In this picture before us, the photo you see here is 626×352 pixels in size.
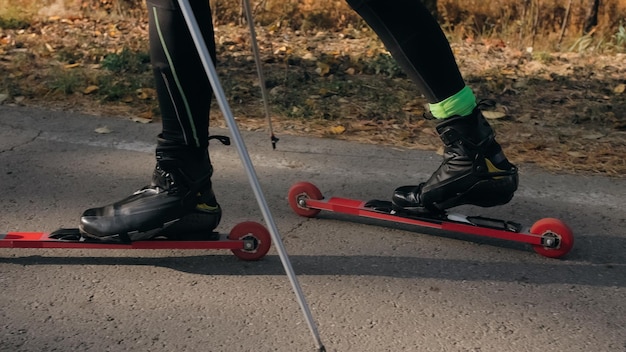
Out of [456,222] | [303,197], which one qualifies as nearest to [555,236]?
[456,222]

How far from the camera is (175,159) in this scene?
119 inches

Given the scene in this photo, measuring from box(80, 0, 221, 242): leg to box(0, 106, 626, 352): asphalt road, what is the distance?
0.15 meters

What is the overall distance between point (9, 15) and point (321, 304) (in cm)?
563

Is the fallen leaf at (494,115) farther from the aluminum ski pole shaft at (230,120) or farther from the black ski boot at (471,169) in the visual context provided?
the aluminum ski pole shaft at (230,120)

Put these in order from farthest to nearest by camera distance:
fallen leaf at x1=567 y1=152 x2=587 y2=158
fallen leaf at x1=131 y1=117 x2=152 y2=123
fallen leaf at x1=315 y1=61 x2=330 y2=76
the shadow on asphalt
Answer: fallen leaf at x1=315 y1=61 x2=330 y2=76, fallen leaf at x1=131 y1=117 x2=152 y2=123, fallen leaf at x1=567 y1=152 x2=587 y2=158, the shadow on asphalt

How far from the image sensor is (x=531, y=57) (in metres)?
6.27

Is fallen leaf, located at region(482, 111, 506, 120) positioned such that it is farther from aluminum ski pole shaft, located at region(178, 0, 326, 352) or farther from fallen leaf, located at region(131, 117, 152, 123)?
aluminum ski pole shaft, located at region(178, 0, 326, 352)

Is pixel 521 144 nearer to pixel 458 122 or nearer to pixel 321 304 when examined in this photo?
pixel 458 122

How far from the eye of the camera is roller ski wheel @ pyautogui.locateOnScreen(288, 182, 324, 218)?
356cm

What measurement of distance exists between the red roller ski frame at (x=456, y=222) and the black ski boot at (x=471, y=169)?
0.24 feet

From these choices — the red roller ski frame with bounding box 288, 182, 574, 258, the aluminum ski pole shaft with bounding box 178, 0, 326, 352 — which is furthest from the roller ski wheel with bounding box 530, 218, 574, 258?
the aluminum ski pole shaft with bounding box 178, 0, 326, 352

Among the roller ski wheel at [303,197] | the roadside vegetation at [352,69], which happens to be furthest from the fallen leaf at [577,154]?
the roller ski wheel at [303,197]

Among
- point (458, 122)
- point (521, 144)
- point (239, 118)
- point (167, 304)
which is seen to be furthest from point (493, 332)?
point (239, 118)

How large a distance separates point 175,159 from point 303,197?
0.71 m
